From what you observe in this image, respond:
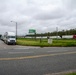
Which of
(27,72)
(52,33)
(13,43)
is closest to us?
(27,72)

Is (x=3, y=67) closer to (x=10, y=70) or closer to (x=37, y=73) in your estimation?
(x=10, y=70)

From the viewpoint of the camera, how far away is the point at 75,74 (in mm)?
9961

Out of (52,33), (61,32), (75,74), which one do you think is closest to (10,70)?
(75,74)

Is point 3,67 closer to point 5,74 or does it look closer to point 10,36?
point 5,74

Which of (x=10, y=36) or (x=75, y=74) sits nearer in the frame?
(x=75, y=74)

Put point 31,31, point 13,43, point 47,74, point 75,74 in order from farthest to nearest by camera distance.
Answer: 1. point 31,31
2. point 13,43
3. point 47,74
4. point 75,74

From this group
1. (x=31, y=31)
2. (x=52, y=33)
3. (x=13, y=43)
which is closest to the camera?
(x=13, y=43)

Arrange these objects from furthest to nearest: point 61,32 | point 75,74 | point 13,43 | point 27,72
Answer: point 61,32 → point 13,43 → point 27,72 → point 75,74

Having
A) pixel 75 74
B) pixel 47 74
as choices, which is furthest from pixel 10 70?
pixel 75 74

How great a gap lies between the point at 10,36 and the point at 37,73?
4435 cm

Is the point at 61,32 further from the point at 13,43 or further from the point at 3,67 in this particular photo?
the point at 3,67

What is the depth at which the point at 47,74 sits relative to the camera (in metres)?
10.8

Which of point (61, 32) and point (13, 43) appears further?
point (61, 32)

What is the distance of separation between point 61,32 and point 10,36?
126 metres
